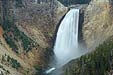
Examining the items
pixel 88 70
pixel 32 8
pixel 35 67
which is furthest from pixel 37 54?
pixel 88 70

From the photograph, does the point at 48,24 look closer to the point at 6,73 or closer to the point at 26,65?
the point at 26,65

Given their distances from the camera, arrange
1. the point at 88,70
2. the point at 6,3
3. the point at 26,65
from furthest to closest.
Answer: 1. the point at 6,3
2. the point at 26,65
3. the point at 88,70

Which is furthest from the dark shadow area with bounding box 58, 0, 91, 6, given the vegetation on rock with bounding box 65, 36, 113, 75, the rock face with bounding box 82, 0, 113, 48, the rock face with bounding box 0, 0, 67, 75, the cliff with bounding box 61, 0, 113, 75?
the vegetation on rock with bounding box 65, 36, 113, 75

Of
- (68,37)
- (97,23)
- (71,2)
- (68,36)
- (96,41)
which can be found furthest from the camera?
(71,2)

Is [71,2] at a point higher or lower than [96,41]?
higher

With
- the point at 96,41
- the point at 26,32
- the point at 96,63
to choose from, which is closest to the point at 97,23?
the point at 96,41

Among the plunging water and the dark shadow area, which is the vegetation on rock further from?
the dark shadow area

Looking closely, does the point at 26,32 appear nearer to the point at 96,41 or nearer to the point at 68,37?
the point at 68,37
